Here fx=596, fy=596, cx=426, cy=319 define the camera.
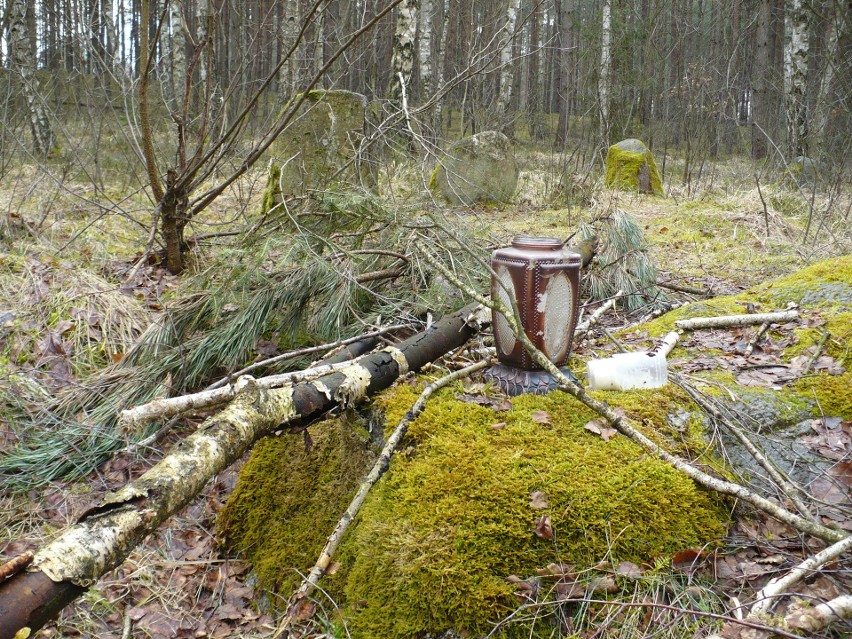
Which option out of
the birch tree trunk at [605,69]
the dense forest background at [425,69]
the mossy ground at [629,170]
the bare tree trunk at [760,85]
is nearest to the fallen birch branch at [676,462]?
the dense forest background at [425,69]

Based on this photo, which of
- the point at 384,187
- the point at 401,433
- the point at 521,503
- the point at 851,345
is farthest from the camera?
the point at 384,187

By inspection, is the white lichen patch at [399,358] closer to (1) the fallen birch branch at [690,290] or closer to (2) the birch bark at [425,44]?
(1) the fallen birch branch at [690,290]

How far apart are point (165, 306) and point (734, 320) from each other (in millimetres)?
3339

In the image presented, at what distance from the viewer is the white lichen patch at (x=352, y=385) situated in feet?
7.86

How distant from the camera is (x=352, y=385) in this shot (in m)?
2.45

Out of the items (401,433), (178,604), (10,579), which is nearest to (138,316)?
(178,604)

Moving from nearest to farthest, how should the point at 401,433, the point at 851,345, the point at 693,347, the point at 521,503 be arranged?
the point at 521,503
the point at 401,433
the point at 851,345
the point at 693,347

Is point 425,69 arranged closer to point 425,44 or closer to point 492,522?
point 425,44

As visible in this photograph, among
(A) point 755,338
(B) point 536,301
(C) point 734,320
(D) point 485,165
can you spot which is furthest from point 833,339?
(D) point 485,165

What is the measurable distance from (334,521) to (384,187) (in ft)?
20.7

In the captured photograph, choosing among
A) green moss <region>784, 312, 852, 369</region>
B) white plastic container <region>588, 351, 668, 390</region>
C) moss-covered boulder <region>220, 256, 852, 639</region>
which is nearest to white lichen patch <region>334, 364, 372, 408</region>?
moss-covered boulder <region>220, 256, 852, 639</region>

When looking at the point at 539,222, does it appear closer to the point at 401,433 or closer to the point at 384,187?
the point at 384,187

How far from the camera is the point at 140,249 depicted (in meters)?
5.38

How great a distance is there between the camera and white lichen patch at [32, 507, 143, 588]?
1416mm
